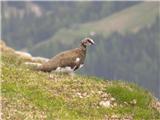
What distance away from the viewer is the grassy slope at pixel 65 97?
24031mm

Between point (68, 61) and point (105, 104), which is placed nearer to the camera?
point (105, 104)

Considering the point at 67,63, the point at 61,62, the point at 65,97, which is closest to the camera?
the point at 65,97

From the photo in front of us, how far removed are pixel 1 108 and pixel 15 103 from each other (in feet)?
2.81

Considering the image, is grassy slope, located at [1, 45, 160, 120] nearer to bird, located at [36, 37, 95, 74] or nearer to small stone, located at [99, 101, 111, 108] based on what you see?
small stone, located at [99, 101, 111, 108]

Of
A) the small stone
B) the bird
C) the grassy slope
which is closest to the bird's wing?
the bird

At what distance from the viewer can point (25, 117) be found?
22.7 meters

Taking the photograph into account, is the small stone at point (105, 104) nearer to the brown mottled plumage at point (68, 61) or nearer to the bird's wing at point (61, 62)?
the brown mottled plumage at point (68, 61)

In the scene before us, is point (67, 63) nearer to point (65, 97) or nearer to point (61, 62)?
point (61, 62)

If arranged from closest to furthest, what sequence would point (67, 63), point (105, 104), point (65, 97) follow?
point (65, 97) < point (105, 104) < point (67, 63)

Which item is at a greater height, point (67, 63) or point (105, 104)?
point (67, 63)

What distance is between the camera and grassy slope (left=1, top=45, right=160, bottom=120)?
24.0 m

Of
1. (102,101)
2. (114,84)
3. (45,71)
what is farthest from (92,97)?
(45,71)

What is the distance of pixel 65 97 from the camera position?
87.0 feet

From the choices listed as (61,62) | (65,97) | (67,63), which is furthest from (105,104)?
(61,62)
